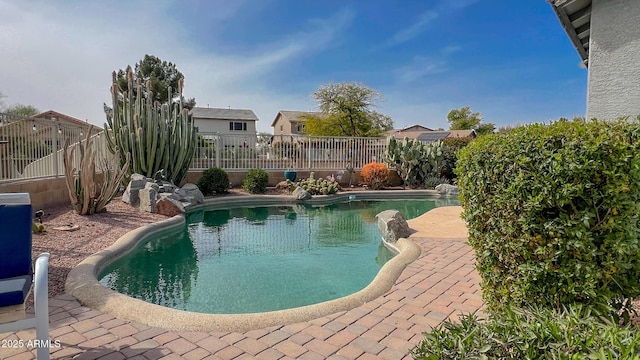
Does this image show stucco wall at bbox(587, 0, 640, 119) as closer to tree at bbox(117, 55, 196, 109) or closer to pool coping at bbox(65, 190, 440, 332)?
pool coping at bbox(65, 190, 440, 332)

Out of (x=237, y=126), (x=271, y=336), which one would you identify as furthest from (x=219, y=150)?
(x=237, y=126)

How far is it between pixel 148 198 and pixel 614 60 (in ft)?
31.9

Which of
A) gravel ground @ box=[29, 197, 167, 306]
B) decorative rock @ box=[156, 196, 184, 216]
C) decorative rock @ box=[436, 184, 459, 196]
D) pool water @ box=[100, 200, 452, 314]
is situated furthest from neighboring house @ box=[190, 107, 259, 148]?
pool water @ box=[100, 200, 452, 314]

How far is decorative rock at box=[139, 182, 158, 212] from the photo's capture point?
28.6 feet

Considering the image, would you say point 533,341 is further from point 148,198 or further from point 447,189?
point 447,189

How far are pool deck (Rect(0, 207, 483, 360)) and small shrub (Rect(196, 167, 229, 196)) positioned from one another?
8.96m

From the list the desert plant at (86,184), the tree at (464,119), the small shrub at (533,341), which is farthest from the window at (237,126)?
the small shrub at (533,341)

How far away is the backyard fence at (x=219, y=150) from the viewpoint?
7359mm

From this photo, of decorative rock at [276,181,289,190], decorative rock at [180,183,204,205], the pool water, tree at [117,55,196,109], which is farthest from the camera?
tree at [117,55,196,109]

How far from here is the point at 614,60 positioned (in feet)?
16.9

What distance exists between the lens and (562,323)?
183 centimetres

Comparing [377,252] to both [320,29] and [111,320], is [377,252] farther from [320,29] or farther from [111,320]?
[320,29]

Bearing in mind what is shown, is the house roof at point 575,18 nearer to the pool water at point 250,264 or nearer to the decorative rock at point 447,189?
the pool water at point 250,264

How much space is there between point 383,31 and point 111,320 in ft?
59.7
